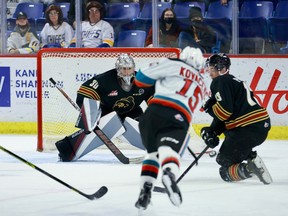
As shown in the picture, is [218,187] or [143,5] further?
[143,5]

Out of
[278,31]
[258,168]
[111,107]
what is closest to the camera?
[258,168]

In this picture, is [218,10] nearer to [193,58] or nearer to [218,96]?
[218,96]

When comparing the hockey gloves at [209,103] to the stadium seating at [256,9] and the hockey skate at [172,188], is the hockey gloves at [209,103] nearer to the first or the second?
the hockey skate at [172,188]

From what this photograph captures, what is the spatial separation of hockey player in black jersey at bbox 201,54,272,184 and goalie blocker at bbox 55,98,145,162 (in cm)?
103

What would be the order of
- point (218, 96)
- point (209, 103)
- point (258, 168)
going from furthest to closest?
point (209, 103)
point (218, 96)
point (258, 168)

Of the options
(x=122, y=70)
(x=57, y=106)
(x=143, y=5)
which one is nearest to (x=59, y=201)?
(x=122, y=70)

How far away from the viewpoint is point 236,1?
25.3ft

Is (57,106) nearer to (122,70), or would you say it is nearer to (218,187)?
(122,70)

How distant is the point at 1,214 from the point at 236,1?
409 cm

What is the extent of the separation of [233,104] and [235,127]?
→ 14 cm

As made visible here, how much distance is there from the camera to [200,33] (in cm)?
783

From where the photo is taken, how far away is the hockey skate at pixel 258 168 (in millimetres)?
5109

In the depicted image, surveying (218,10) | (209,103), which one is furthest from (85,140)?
(218,10)

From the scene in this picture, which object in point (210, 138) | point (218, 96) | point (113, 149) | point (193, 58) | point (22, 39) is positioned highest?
point (193, 58)
